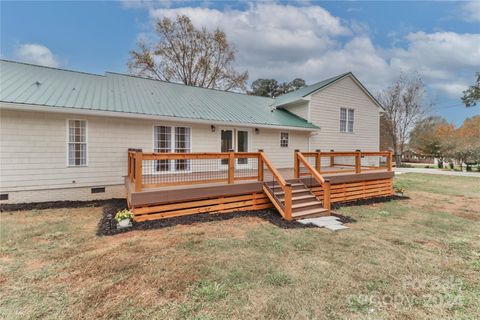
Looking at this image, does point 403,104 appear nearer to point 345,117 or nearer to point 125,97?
point 345,117

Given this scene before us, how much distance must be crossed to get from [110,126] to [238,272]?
7177 millimetres

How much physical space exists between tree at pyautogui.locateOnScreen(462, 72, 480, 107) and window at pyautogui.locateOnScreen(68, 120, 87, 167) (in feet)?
127

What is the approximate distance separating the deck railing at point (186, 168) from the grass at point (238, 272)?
4.40 ft

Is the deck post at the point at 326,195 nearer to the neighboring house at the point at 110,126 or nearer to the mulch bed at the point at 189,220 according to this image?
the mulch bed at the point at 189,220

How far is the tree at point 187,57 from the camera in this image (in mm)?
21094

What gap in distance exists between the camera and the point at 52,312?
99.1 inches

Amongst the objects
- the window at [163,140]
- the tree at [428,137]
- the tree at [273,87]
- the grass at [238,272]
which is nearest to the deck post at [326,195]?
the grass at [238,272]

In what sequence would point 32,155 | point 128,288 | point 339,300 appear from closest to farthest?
point 339,300 < point 128,288 < point 32,155

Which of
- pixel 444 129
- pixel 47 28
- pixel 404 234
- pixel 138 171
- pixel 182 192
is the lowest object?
pixel 404 234

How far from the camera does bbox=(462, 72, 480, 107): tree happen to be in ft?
89.8

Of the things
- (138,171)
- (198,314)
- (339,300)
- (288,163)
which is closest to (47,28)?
(138,171)

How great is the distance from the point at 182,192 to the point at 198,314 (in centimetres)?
370

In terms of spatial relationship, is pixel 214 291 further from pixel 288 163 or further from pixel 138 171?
pixel 288 163

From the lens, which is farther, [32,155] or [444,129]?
[444,129]
